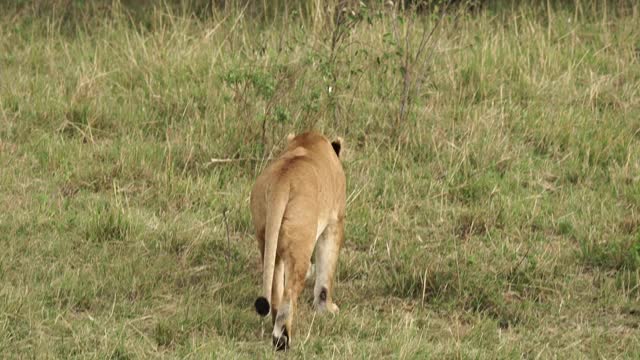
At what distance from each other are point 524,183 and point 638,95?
149 centimetres

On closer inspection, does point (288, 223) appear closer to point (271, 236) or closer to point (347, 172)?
point (271, 236)

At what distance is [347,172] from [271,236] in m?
2.49

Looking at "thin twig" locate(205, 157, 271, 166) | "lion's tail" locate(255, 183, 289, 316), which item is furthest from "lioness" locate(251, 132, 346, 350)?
"thin twig" locate(205, 157, 271, 166)

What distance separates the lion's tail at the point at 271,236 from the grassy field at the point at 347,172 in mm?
396

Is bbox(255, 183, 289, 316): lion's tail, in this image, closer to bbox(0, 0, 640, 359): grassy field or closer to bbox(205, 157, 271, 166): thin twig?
bbox(0, 0, 640, 359): grassy field

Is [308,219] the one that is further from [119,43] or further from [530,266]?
[119,43]

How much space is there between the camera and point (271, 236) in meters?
5.84

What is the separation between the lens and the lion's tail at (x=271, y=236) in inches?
224

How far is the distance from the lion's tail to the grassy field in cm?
40

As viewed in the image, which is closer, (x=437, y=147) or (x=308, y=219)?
(x=308, y=219)

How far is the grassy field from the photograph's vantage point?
21.0 ft

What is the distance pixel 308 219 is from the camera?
6.02m

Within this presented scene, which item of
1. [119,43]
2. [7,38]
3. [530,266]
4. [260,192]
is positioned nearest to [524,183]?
[530,266]

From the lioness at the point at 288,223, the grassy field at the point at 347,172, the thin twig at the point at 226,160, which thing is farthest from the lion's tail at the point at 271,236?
the thin twig at the point at 226,160
